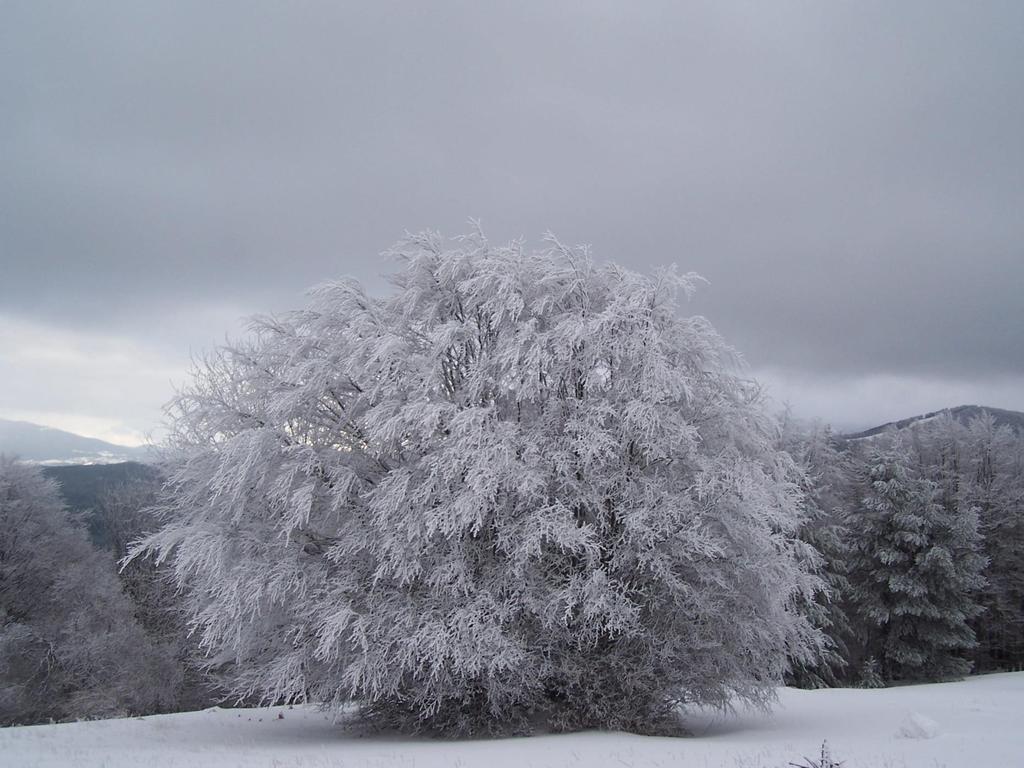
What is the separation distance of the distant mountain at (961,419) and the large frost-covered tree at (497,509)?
33860 millimetres

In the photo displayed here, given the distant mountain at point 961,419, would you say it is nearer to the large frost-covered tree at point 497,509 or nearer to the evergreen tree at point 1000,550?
the evergreen tree at point 1000,550

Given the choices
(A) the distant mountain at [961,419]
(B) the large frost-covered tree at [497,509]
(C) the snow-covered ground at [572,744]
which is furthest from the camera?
(A) the distant mountain at [961,419]

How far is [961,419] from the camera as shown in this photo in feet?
181

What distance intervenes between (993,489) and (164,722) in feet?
122

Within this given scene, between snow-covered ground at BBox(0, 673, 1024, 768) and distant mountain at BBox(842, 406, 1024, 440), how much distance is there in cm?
3254

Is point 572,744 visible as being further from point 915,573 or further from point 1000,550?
point 1000,550

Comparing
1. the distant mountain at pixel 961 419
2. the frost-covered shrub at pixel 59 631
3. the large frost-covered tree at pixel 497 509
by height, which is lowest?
the frost-covered shrub at pixel 59 631

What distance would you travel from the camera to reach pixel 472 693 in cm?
1379

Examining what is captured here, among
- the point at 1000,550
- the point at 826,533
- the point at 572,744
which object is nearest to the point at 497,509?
the point at 572,744

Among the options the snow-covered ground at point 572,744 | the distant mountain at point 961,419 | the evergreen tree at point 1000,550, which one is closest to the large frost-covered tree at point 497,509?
the snow-covered ground at point 572,744

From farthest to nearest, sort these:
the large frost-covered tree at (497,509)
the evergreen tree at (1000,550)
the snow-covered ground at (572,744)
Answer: the evergreen tree at (1000,550), the large frost-covered tree at (497,509), the snow-covered ground at (572,744)

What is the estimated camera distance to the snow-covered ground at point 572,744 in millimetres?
10078

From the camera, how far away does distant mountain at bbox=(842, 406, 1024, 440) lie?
47375 millimetres

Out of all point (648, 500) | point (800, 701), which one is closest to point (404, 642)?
point (648, 500)
